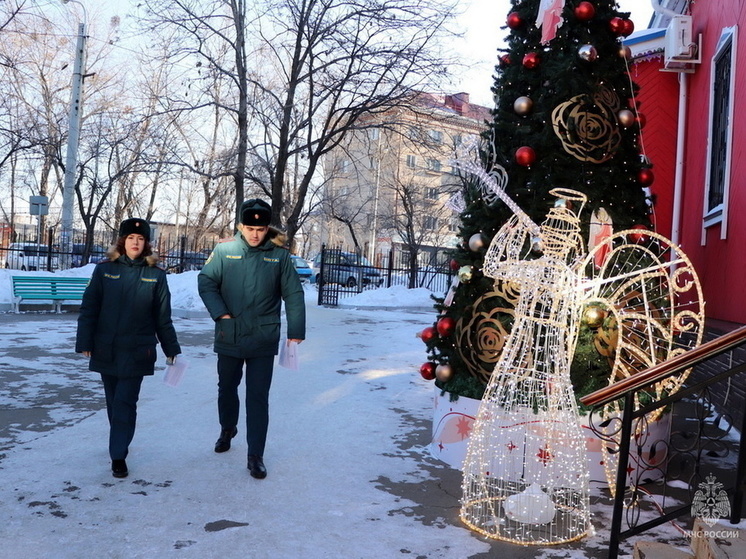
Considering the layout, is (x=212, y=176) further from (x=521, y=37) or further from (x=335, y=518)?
(x=335, y=518)

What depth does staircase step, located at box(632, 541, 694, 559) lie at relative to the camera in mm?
3378

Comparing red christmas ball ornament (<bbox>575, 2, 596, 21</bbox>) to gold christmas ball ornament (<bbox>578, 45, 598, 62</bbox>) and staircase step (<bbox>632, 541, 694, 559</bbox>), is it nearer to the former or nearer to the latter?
gold christmas ball ornament (<bbox>578, 45, 598, 62</bbox>)

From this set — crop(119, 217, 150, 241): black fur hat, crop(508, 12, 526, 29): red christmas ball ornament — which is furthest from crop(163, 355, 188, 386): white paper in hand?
crop(508, 12, 526, 29): red christmas ball ornament

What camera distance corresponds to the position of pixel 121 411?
459 centimetres

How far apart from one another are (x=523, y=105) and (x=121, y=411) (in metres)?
3.60

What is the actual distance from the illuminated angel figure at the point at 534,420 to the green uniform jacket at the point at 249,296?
4.74 ft

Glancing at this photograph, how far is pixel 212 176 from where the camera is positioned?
17.5 metres

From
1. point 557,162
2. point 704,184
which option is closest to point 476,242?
point 557,162

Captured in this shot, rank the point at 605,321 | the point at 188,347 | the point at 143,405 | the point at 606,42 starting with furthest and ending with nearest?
the point at 188,347
the point at 143,405
the point at 606,42
the point at 605,321

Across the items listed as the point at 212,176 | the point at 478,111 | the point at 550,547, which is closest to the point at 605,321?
the point at 550,547

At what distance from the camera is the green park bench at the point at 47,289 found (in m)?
14.0

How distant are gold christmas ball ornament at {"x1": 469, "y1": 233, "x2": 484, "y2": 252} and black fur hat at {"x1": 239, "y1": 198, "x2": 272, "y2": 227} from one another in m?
1.51

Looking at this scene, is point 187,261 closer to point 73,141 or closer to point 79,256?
point 79,256

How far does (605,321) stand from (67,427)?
4.33 meters
